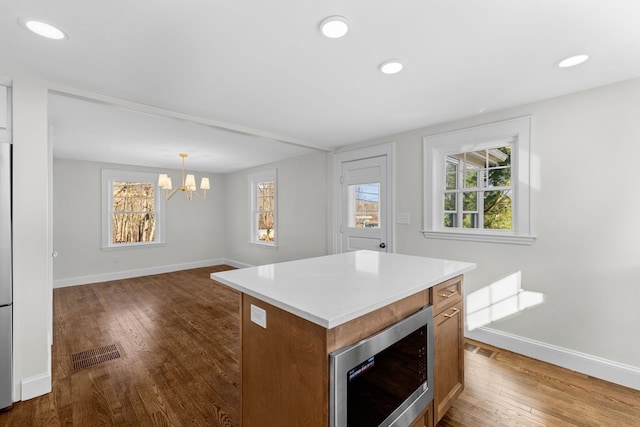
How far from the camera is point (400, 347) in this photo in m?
1.37

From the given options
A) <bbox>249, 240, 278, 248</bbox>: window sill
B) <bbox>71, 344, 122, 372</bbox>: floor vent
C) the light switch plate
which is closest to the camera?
the light switch plate

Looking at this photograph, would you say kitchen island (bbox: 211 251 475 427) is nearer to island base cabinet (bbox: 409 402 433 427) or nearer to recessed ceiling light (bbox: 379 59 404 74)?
island base cabinet (bbox: 409 402 433 427)

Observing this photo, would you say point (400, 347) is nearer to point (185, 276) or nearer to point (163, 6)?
point (163, 6)

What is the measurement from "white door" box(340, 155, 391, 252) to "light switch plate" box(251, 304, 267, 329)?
266cm

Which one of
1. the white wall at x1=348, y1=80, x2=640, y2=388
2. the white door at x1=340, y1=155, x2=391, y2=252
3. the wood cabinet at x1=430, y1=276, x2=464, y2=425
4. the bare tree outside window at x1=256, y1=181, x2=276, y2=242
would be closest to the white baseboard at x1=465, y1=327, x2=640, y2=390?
the white wall at x1=348, y1=80, x2=640, y2=388

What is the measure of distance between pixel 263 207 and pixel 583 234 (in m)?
5.13

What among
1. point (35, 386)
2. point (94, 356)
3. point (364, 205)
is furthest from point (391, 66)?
point (94, 356)

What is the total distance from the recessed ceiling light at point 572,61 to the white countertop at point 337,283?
4.99 feet

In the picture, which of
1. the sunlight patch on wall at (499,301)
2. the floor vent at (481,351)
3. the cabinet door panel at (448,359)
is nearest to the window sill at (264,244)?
the sunlight patch on wall at (499,301)

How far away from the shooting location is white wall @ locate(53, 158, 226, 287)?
16.6 ft

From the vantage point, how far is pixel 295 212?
17.3ft

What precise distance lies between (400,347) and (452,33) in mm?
1730

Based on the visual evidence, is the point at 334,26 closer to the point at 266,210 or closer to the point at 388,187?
the point at 388,187

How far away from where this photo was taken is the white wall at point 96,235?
5.07 meters
